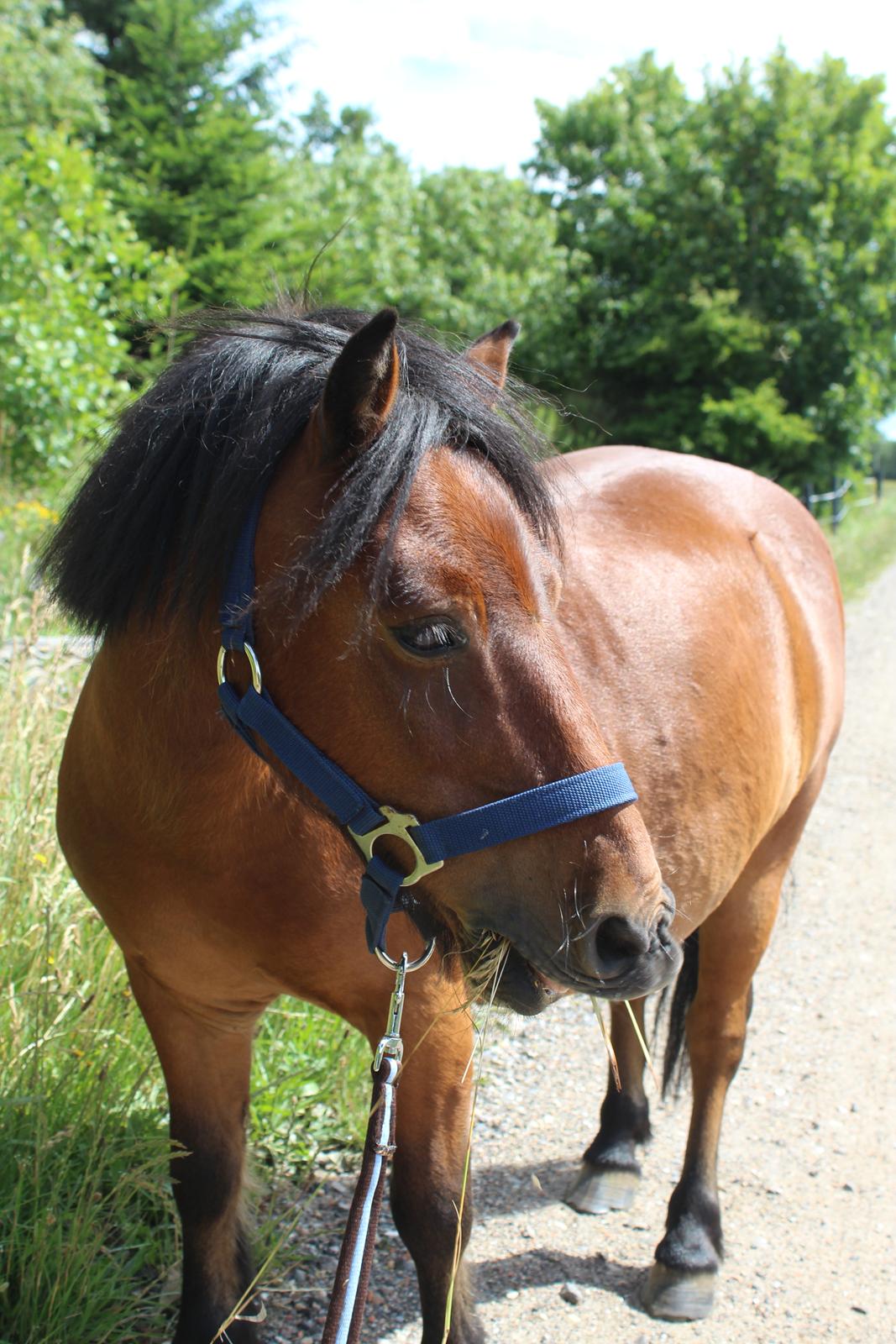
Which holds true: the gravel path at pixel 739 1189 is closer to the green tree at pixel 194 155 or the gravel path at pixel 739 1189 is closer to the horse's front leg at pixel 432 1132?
the horse's front leg at pixel 432 1132

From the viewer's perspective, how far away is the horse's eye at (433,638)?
4.59ft

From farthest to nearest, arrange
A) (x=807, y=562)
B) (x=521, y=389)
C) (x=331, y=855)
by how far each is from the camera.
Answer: (x=807, y=562) → (x=521, y=389) → (x=331, y=855)

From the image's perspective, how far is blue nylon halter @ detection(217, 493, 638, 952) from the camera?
4.62 feet

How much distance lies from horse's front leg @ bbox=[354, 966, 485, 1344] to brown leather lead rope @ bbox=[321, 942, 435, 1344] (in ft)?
0.69

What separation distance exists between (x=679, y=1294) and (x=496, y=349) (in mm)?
2247

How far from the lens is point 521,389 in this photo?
1.88 m

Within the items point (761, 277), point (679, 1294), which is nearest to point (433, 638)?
point (679, 1294)

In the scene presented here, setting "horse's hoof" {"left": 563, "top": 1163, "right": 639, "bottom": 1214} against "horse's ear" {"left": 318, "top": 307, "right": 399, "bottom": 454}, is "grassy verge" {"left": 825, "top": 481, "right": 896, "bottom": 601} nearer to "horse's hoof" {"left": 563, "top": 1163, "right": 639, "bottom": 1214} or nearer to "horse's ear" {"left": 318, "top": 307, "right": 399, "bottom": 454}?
"horse's hoof" {"left": 563, "top": 1163, "right": 639, "bottom": 1214}

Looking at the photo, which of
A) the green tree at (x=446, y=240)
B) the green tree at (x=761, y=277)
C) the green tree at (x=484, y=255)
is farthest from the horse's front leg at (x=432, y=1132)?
the green tree at (x=484, y=255)

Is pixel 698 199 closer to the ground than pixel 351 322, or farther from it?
farther from it

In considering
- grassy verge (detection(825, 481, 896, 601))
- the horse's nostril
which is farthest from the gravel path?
grassy verge (detection(825, 481, 896, 601))

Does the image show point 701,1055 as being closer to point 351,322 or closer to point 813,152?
point 351,322

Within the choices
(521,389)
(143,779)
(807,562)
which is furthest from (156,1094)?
(807,562)

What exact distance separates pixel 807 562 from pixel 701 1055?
59.6 inches
